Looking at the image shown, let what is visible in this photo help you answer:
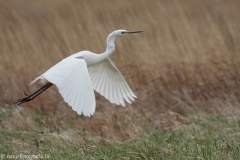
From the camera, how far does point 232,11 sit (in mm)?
9133

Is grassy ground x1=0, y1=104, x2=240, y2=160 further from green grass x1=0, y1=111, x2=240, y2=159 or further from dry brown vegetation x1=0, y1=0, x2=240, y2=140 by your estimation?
dry brown vegetation x1=0, y1=0, x2=240, y2=140

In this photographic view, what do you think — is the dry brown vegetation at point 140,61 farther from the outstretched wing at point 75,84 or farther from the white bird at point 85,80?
the outstretched wing at point 75,84

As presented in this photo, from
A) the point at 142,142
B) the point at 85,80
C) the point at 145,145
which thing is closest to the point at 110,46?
the point at 85,80

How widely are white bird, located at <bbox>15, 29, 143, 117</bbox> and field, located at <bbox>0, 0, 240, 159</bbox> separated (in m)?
0.38

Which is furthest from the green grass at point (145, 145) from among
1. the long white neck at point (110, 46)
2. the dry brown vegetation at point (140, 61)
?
the long white neck at point (110, 46)

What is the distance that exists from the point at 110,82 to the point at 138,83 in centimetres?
136

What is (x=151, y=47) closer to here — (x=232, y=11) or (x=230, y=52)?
(x=230, y=52)

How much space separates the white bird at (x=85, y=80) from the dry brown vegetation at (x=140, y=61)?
1.37 ft

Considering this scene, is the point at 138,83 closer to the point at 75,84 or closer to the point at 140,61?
the point at 140,61

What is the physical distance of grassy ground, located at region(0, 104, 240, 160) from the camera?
182 inches

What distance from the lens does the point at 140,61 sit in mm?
7648

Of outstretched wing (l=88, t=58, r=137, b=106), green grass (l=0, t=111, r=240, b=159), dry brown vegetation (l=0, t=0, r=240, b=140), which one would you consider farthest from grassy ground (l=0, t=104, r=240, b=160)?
outstretched wing (l=88, t=58, r=137, b=106)

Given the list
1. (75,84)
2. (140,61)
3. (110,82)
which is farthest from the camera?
(140,61)

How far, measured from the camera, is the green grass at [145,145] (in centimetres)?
461
